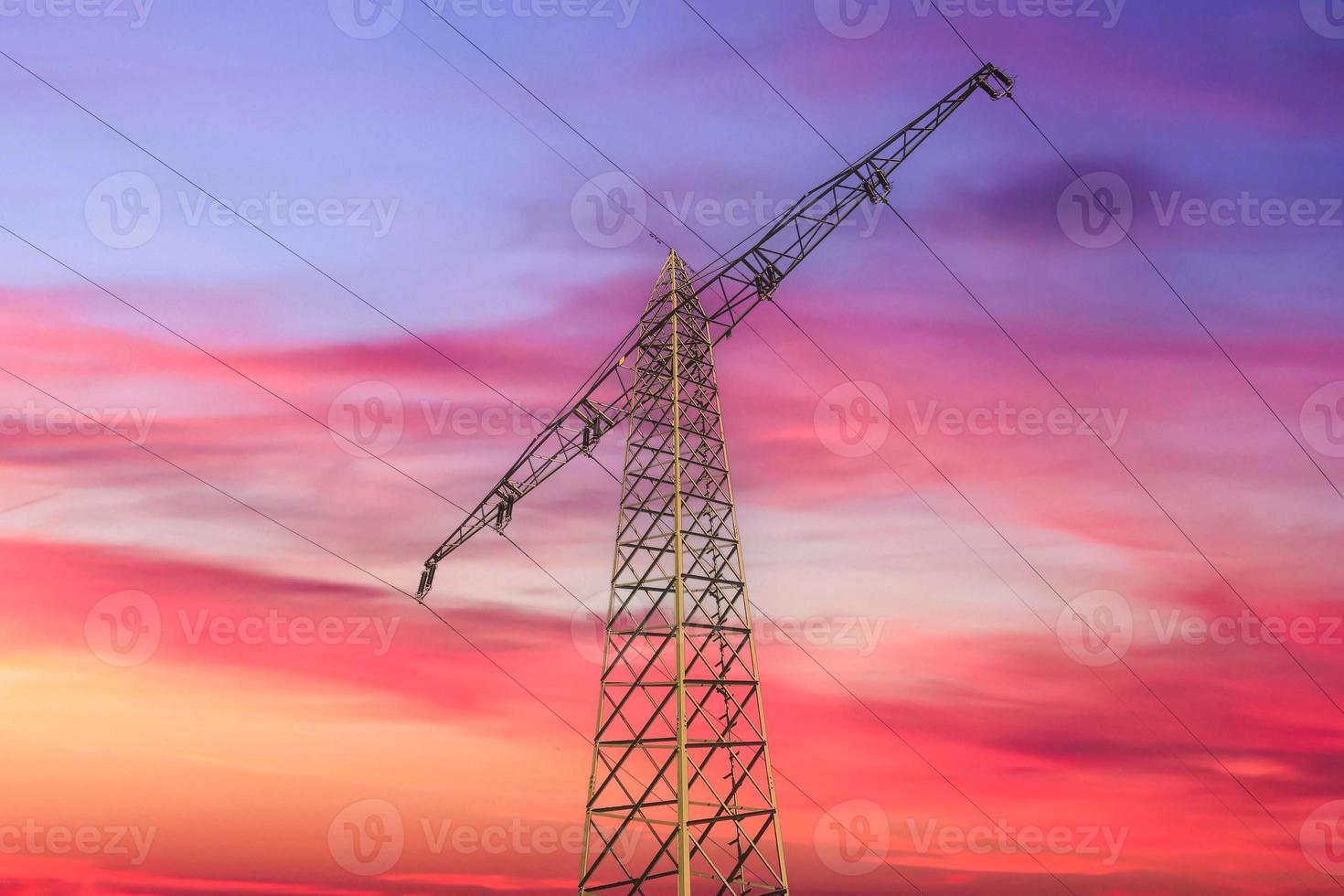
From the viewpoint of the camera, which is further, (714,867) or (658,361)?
(658,361)

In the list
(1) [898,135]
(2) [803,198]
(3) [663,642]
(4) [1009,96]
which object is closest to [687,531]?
(3) [663,642]

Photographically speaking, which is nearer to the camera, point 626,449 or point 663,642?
point 663,642

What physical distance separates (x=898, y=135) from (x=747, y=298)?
25.4 ft

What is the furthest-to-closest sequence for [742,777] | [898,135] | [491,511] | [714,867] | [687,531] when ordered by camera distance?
[491,511] → [898,135] → [687,531] → [742,777] → [714,867]

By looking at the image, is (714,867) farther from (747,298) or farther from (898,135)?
(898,135)

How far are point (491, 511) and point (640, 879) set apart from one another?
767 inches

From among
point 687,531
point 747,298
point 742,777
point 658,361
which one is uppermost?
point 747,298

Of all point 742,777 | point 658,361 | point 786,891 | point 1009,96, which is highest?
point 1009,96

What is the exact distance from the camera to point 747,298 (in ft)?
102

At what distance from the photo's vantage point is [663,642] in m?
24.9

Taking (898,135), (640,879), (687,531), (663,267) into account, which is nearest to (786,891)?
(640,879)

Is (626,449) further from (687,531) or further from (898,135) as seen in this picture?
(898,135)

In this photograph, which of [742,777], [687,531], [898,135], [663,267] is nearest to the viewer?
[742,777]

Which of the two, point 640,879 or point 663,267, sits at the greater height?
point 663,267
